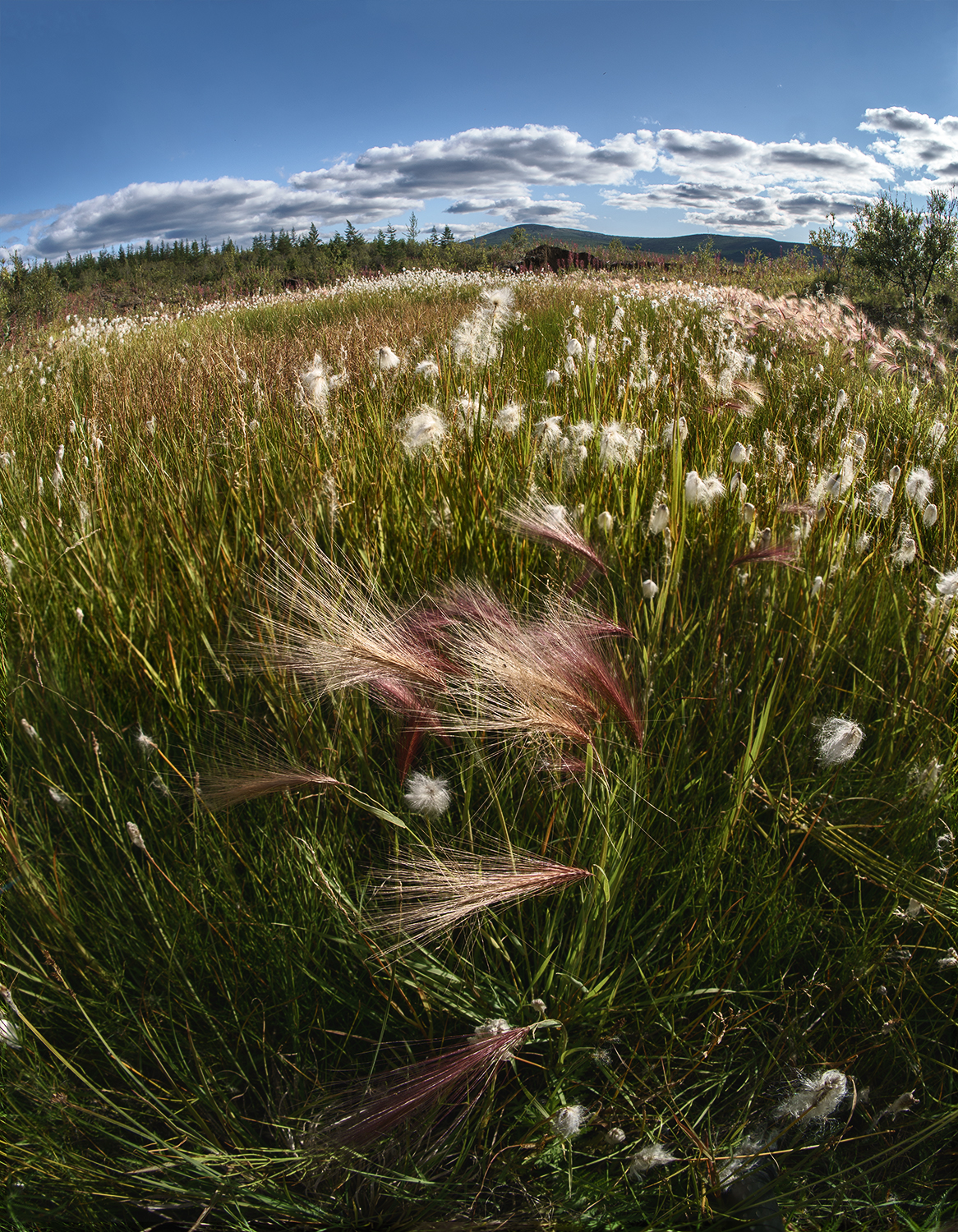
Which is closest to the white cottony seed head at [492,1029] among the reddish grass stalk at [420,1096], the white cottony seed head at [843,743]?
the reddish grass stalk at [420,1096]

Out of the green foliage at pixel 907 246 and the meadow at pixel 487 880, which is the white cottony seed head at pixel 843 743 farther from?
the green foliage at pixel 907 246

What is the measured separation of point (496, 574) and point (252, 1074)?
1.24m

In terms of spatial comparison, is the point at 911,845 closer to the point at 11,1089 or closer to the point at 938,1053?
the point at 938,1053

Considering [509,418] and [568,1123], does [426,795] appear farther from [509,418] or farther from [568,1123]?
[509,418]

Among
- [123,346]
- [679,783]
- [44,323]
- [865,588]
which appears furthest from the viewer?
[44,323]

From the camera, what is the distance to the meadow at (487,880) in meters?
1.03

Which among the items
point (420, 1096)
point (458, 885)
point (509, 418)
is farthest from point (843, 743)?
point (509, 418)

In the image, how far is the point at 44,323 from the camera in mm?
12586

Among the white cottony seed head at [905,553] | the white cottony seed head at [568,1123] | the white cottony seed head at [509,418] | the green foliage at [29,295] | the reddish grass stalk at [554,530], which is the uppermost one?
the green foliage at [29,295]

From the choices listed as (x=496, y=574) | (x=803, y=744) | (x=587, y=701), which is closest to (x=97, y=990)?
(x=587, y=701)

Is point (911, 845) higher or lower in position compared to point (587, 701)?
lower

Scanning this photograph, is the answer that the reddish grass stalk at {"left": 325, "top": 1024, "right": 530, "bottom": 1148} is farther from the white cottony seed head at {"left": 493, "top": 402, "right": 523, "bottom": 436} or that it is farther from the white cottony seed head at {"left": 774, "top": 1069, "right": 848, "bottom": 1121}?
the white cottony seed head at {"left": 493, "top": 402, "right": 523, "bottom": 436}

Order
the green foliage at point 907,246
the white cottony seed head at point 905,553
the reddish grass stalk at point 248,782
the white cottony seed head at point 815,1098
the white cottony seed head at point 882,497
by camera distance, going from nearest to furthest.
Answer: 1. the white cottony seed head at point 815,1098
2. the reddish grass stalk at point 248,782
3. the white cottony seed head at point 905,553
4. the white cottony seed head at point 882,497
5. the green foliage at point 907,246

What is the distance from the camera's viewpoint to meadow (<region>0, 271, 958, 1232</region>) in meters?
1.03
